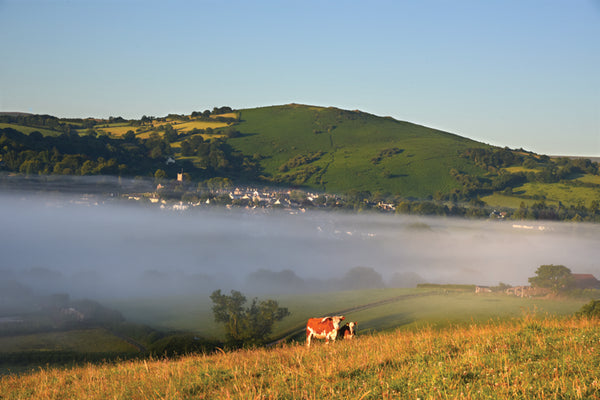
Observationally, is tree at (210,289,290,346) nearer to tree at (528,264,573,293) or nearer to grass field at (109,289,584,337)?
grass field at (109,289,584,337)

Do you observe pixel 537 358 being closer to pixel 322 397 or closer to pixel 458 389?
pixel 458 389

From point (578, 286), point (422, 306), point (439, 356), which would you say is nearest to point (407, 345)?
point (439, 356)

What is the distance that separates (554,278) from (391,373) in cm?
13175

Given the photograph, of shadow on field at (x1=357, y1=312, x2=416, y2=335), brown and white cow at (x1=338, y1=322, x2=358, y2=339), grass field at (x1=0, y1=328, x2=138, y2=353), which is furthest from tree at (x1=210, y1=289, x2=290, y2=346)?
brown and white cow at (x1=338, y1=322, x2=358, y2=339)

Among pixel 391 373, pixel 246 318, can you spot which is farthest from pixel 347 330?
pixel 246 318

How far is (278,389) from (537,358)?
6.49 m

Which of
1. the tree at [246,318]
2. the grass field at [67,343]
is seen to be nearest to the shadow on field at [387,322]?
the tree at [246,318]

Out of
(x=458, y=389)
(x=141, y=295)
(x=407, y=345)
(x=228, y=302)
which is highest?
(x=458, y=389)

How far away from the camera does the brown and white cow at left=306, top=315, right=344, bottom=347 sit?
67.2 feet

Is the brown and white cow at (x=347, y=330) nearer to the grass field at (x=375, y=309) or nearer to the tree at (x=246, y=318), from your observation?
the tree at (x=246, y=318)

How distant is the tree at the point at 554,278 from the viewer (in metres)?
121

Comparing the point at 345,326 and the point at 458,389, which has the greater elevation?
the point at 458,389

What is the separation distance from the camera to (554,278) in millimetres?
124938

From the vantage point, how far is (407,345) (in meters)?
14.5
